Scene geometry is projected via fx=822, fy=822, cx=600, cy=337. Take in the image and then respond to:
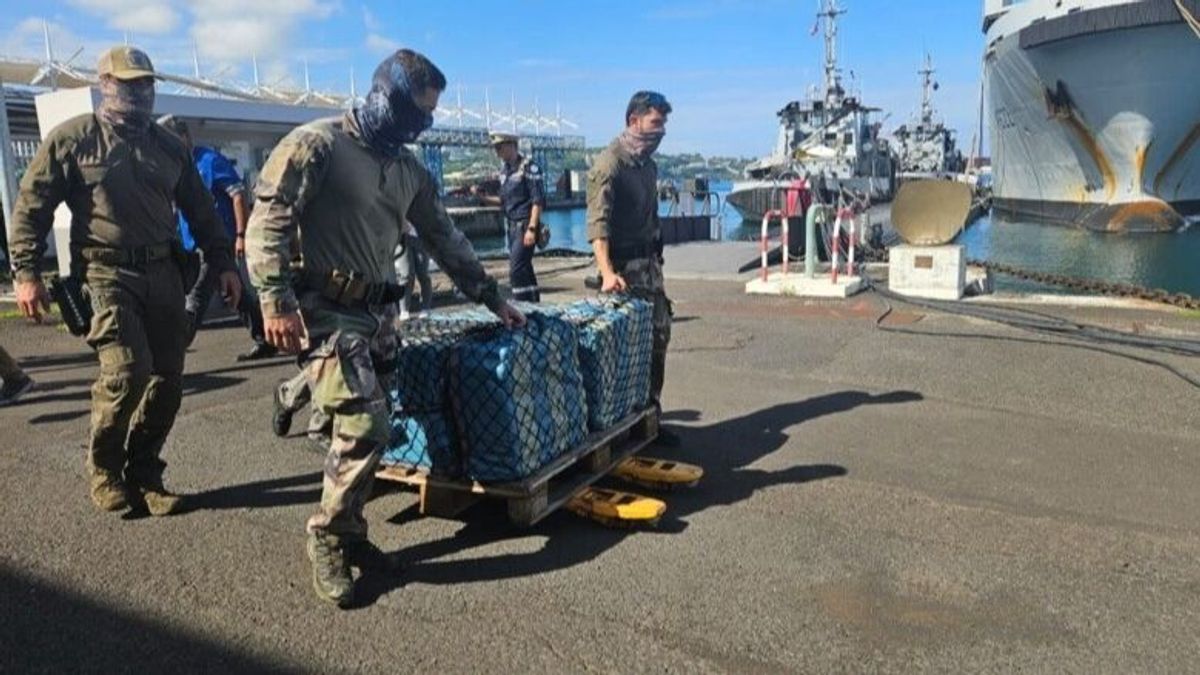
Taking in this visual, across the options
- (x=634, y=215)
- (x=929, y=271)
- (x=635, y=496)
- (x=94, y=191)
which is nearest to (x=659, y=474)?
(x=635, y=496)

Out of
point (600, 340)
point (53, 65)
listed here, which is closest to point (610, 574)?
point (600, 340)

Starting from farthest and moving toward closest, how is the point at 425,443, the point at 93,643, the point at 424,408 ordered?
the point at 425,443, the point at 424,408, the point at 93,643

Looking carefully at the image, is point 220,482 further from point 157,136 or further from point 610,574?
point 610,574

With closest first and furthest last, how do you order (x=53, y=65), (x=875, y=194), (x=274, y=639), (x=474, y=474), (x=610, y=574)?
(x=274, y=639), (x=610, y=574), (x=474, y=474), (x=53, y=65), (x=875, y=194)

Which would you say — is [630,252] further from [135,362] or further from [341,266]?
[135,362]

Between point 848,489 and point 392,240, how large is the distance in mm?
2707

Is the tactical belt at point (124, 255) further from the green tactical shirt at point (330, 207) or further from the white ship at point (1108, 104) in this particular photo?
the white ship at point (1108, 104)

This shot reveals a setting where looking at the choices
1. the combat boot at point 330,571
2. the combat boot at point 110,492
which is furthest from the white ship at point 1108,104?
the combat boot at point 110,492

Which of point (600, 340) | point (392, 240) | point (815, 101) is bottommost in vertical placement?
point (600, 340)

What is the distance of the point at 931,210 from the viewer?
11289 mm


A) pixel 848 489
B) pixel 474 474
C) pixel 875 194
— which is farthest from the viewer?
pixel 875 194

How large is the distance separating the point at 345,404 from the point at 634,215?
251cm

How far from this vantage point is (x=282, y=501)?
4242 millimetres

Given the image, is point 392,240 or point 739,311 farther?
point 739,311
